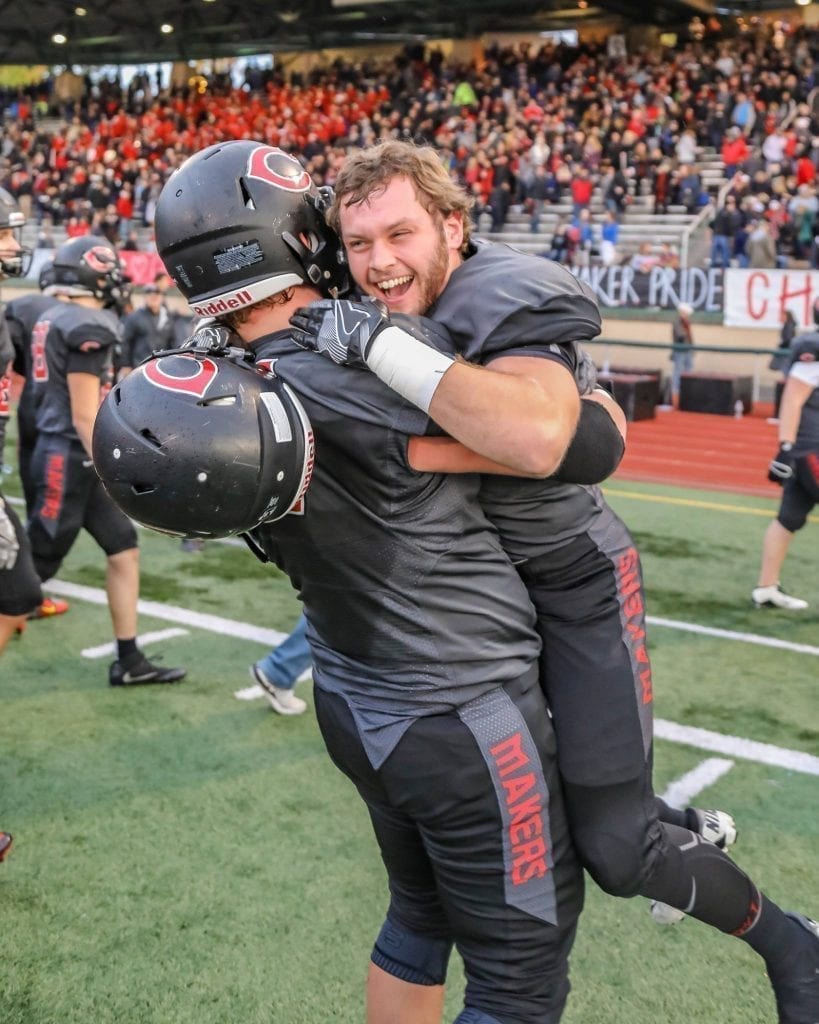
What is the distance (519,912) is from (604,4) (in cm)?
2847

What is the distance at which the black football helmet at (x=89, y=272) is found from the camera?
5.16 meters

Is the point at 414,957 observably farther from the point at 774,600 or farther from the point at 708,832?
the point at 774,600

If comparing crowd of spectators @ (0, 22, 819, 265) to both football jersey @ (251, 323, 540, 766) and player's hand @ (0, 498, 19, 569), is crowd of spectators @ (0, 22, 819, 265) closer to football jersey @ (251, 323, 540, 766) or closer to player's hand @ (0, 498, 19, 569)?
player's hand @ (0, 498, 19, 569)

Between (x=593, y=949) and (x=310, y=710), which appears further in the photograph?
(x=310, y=710)

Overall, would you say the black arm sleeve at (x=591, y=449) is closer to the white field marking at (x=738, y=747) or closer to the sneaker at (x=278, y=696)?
the white field marking at (x=738, y=747)

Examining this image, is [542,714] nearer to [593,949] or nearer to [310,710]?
[593,949]

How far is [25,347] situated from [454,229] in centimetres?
379

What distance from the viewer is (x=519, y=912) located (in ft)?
6.74

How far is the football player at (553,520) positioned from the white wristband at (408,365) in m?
0.02

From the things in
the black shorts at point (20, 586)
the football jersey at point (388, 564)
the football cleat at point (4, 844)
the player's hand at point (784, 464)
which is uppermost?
the football jersey at point (388, 564)

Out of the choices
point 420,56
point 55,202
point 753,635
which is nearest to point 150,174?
point 55,202

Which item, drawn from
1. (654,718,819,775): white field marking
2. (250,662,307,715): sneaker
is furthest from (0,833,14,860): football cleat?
(654,718,819,775): white field marking

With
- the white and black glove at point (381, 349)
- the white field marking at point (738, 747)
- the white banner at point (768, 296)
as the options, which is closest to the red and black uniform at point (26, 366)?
the white field marking at point (738, 747)

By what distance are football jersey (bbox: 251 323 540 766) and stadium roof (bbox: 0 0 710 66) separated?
91.2 ft
